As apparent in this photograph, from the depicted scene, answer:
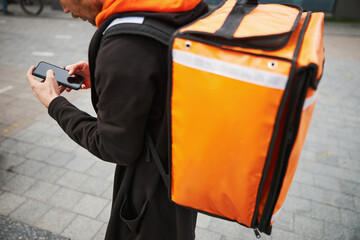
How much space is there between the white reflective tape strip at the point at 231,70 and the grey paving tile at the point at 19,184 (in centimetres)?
268

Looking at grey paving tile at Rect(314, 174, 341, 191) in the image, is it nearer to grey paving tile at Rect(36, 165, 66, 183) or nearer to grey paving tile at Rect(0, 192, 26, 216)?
grey paving tile at Rect(36, 165, 66, 183)

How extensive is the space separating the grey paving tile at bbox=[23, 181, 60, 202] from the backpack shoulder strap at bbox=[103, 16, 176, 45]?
2341 millimetres

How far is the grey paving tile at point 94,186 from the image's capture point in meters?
3.04

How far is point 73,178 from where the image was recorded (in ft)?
10.5

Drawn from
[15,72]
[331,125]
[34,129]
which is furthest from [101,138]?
[15,72]

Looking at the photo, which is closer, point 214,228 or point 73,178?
point 214,228

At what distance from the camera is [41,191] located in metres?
3.00

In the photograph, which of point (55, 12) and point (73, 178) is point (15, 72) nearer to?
point (73, 178)

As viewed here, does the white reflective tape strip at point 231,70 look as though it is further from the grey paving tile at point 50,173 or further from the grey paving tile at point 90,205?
the grey paving tile at point 50,173

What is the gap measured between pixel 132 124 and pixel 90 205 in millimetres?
2030

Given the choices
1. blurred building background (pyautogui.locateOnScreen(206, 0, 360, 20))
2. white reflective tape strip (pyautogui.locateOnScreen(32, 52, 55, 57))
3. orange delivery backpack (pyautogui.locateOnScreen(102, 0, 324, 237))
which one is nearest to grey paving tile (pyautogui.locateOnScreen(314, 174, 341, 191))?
→ orange delivery backpack (pyautogui.locateOnScreen(102, 0, 324, 237))

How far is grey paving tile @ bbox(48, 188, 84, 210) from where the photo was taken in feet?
9.39

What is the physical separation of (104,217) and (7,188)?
1077 mm

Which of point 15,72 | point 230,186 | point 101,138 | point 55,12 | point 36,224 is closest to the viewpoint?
point 230,186
